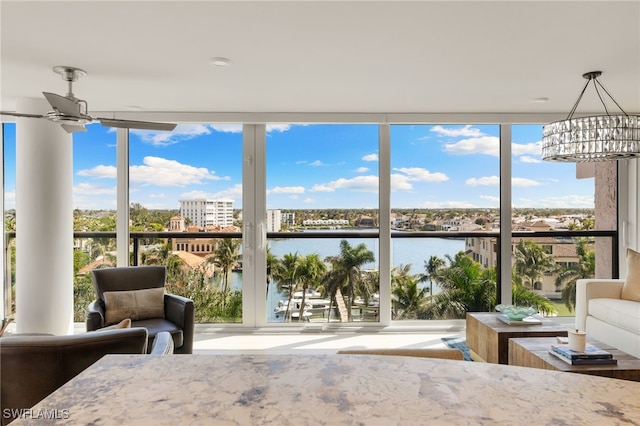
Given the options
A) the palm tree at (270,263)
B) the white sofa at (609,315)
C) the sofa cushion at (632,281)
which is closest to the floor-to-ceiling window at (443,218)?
the white sofa at (609,315)

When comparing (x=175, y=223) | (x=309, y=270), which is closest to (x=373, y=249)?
(x=309, y=270)

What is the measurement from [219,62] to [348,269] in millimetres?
2744

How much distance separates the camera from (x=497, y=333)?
325 centimetres

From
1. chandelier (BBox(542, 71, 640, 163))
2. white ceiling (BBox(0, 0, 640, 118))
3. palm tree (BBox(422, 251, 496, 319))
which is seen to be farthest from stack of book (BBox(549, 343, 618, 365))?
palm tree (BBox(422, 251, 496, 319))

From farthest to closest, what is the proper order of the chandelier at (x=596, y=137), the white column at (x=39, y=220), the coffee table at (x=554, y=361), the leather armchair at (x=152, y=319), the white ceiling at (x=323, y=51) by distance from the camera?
the white column at (x=39, y=220), the leather armchair at (x=152, y=319), the chandelier at (x=596, y=137), the coffee table at (x=554, y=361), the white ceiling at (x=323, y=51)

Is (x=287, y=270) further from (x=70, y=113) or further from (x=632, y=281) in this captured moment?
(x=632, y=281)

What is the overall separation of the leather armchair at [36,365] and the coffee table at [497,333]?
2764mm

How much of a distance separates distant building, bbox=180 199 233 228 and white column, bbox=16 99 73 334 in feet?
4.03

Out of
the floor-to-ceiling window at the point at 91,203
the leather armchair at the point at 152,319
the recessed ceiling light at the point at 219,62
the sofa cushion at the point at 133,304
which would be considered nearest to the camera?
the recessed ceiling light at the point at 219,62

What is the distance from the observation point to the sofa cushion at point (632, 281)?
3.87 metres

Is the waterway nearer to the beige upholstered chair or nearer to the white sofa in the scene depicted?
the white sofa

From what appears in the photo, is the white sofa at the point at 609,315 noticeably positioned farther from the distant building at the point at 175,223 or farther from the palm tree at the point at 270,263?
the distant building at the point at 175,223

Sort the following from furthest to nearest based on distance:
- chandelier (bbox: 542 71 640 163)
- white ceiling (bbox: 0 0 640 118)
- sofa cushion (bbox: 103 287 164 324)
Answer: sofa cushion (bbox: 103 287 164 324) → chandelier (bbox: 542 71 640 163) → white ceiling (bbox: 0 0 640 118)

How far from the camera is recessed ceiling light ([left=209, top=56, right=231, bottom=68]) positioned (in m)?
2.96
